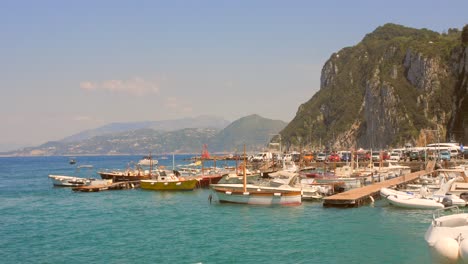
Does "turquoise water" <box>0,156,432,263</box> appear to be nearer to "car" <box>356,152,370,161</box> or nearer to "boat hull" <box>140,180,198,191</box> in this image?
"boat hull" <box>140,180,198,191</box>

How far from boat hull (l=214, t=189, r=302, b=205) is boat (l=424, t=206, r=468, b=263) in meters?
26.7

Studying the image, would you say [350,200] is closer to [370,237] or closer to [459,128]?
[370,237]

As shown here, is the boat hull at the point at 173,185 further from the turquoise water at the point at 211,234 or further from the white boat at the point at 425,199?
the white boat at the point at 425,199

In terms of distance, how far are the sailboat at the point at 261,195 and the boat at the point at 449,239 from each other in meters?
26.8

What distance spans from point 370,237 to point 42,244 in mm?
25097

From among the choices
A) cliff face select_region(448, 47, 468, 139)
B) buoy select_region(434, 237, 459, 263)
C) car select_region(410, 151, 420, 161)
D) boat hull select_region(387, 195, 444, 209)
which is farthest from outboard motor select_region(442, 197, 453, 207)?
cliff face select_region(448, 47, 468, 139)

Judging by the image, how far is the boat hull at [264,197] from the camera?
182 feet

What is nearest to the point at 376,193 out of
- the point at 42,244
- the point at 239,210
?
the point at 239,210

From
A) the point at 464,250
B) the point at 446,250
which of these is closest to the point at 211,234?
the point at 446,250

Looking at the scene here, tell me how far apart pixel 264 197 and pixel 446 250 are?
1209 inches

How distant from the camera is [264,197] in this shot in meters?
56.3

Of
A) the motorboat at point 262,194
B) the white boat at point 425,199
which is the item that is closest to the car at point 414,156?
the motorboat at point 262,194

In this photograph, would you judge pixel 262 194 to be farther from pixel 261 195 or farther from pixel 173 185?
pixel 173 185

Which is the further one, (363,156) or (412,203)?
(363,156)
